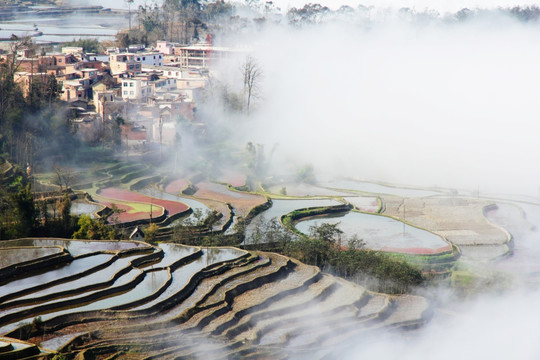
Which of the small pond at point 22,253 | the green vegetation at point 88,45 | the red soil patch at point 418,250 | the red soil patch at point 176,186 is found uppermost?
the green vegetation at point 88,45

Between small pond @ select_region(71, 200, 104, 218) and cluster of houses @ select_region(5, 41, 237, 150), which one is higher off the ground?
cluster of houses @ select_region(5, 41, 237, 150)

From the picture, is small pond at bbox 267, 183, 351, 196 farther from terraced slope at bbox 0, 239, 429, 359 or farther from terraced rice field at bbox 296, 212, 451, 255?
terraced slope at bbox 0, 239, 429, 359

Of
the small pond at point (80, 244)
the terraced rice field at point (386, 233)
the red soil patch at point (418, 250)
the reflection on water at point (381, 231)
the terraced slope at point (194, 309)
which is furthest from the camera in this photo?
the reflection on water at point (381, 231)

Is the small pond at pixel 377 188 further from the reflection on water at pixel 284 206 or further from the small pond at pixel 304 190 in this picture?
the reflection on water at pixel 284 206

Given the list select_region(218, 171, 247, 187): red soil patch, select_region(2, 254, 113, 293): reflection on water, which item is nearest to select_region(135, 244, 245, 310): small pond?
select_region(2, 254, 113, 293): reflection on water

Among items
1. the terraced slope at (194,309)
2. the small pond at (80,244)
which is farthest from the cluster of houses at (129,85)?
the terraced slope at (194,309)

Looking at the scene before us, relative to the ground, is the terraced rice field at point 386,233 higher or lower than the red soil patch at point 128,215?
lower

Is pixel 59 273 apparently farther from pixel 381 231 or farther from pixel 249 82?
pixel 249 82
